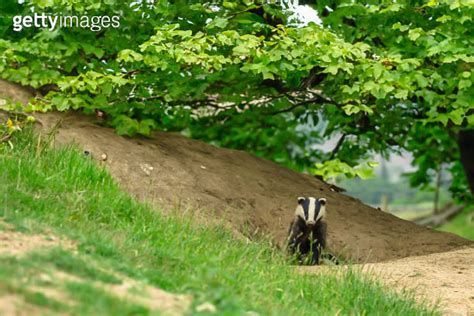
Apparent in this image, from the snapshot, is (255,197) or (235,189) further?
(255,197)

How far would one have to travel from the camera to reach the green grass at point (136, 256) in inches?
205

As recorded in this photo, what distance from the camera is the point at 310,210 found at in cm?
985

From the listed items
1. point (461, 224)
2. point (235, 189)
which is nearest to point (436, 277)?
point (235, 189)

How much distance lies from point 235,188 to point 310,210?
1240 millimetres

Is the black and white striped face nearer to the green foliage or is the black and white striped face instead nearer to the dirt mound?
the dirt mound

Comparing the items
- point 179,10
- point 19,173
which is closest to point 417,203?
point 179,10

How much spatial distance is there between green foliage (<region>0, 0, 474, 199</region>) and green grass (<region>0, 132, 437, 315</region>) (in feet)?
5.63

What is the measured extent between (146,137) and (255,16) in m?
2.25

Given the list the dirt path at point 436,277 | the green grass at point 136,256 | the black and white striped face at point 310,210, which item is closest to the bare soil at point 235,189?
the black and white striped face at point 310,210

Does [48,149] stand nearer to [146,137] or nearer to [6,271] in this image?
[146,137]

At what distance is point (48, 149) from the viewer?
26.8ft

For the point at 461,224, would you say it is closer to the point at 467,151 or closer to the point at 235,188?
the point at 467,151

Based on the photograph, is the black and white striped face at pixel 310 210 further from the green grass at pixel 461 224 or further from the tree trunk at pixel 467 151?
the green grass at pixel 461 224

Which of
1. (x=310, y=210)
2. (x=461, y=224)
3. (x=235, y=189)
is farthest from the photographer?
(x=461, y=224)
